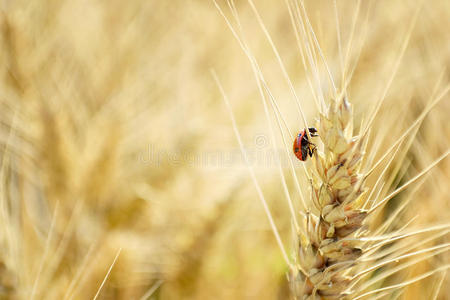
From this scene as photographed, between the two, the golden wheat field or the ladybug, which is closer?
the ladybug

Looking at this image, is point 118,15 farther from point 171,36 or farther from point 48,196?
point 48,196

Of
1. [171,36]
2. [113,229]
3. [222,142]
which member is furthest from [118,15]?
[113,229]

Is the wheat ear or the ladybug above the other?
the ladybug

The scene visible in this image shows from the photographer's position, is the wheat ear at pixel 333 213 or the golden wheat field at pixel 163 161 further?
the golden wheat field at pixel 163 161

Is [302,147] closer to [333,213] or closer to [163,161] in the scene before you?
[333,213]

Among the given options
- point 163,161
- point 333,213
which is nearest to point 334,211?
point 333,213
